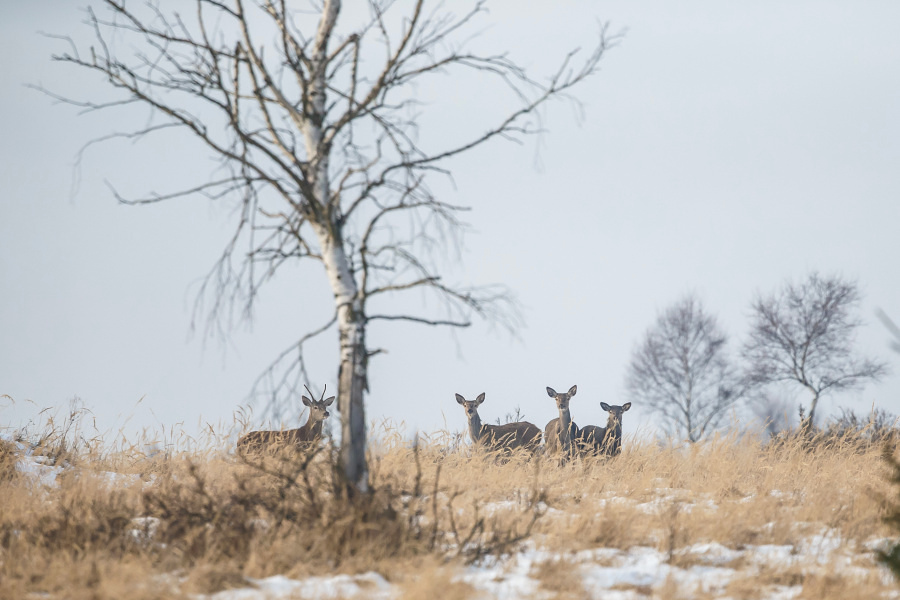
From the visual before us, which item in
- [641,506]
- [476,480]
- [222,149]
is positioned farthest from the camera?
[476,480]

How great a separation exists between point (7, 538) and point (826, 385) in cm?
2894

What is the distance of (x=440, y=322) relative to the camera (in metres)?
5.46

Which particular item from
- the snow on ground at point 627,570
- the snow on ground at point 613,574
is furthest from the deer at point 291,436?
the snow on ground at point 613,574

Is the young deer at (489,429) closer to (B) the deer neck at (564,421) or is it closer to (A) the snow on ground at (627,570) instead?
(B) the deer neck at (564,421)

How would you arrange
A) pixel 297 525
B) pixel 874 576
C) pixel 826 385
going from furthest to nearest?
pixel 826 385, pixel 297 525, pixel 874 576

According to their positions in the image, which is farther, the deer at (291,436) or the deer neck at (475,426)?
the deer neck at (475,426)

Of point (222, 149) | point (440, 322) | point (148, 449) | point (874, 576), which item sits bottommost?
point (874, 576)

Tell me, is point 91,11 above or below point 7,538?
above

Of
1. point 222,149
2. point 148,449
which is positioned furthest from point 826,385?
point 222,149

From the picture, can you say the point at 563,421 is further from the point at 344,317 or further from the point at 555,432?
the point at 344,317

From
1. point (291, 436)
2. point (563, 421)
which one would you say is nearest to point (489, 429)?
point (563, 421)

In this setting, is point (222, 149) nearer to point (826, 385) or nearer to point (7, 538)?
point (7, 538)

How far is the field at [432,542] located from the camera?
4.21 metres

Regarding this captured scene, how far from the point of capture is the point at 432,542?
4.85m
